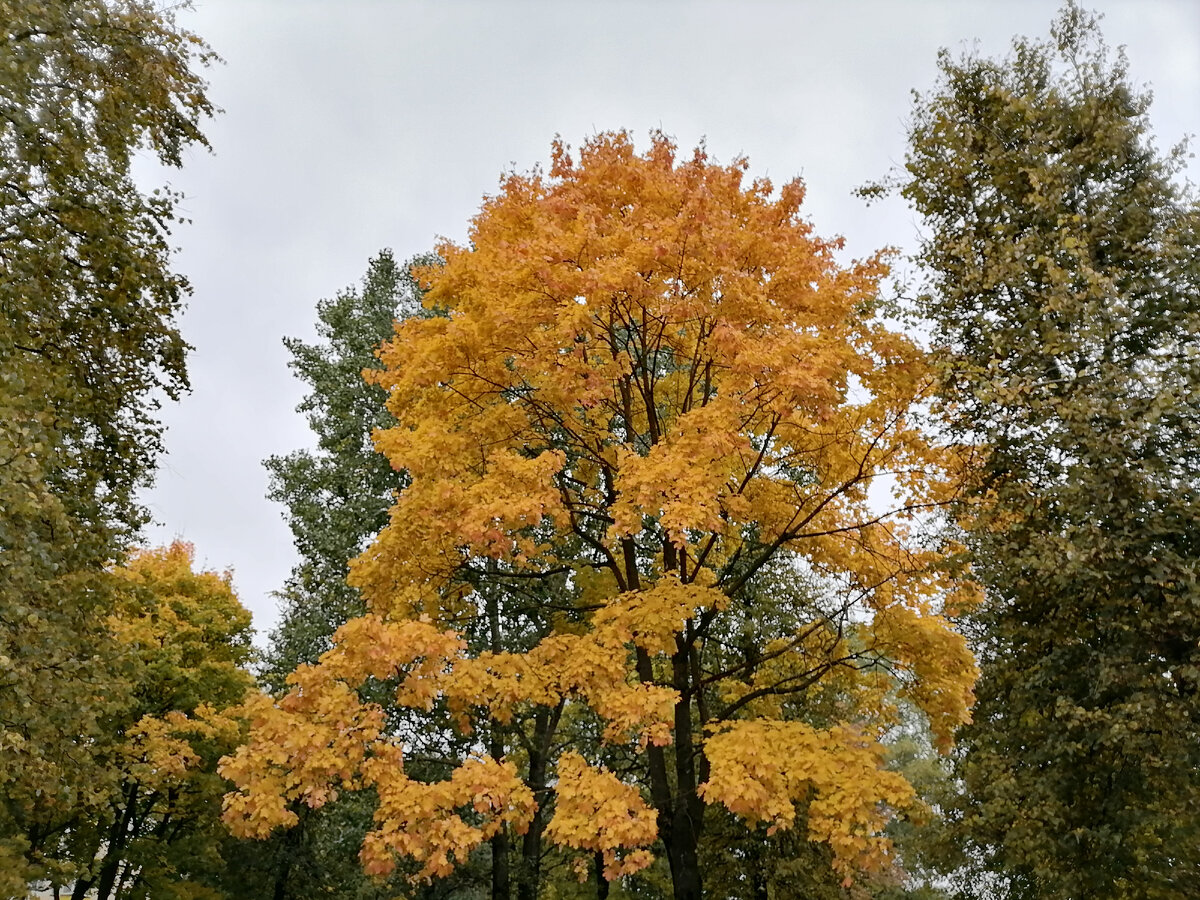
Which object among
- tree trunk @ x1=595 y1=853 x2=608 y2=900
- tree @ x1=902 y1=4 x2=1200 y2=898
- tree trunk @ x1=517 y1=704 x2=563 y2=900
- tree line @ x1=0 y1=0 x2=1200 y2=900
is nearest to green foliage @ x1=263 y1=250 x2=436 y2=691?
tree line @ x1=0 y1=0 x2=1200 y2=900

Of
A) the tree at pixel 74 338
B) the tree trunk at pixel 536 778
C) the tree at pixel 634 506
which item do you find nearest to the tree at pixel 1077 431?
the tree at pixel 634 506

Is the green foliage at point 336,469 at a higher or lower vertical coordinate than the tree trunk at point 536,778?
higher

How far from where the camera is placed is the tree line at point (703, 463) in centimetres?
737

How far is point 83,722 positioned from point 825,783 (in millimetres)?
8073

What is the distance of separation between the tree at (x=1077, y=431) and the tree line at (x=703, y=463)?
57 millimetres

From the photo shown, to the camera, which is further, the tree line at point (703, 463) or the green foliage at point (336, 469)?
the green foliage at point (336, 469)

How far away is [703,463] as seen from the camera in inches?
339

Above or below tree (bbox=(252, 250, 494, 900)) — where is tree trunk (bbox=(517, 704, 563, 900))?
below

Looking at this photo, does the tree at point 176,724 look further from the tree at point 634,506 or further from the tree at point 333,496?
the tree at point 634,506

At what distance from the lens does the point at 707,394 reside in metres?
10.8

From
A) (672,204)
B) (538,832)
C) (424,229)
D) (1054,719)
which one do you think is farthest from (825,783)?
(424,229)

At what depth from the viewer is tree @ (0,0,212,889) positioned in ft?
24.0

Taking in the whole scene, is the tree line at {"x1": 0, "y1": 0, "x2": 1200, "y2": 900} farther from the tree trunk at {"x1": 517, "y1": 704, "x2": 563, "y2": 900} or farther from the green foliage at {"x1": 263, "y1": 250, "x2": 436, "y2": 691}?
the tree trunk at {"x1": 517, "y1": 704, "x2": 563, "y2": 900}

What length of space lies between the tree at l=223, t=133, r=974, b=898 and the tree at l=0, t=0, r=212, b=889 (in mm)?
2220
